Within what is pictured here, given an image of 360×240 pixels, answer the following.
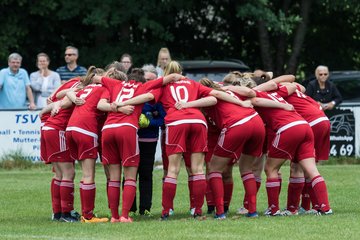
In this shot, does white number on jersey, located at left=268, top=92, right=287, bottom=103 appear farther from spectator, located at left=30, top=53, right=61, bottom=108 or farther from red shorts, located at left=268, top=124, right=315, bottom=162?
spectator, located at left=30, top=53, right=61, bottom=108

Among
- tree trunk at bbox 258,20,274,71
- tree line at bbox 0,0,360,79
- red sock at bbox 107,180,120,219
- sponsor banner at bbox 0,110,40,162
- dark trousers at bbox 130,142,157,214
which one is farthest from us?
tree trunk at bbox 258,20,274,71

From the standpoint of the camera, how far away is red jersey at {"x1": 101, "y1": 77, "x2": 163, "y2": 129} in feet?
46.1

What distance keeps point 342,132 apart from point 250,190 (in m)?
8.58

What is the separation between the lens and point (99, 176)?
67.3 feet

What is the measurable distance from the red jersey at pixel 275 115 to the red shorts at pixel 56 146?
7.77ft

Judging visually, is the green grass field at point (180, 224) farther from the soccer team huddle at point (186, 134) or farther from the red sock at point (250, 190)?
the soccer team huddle at point (186, 134)

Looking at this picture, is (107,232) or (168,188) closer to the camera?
(107,232)

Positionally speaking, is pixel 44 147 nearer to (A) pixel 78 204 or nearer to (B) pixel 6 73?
(A) pixel 78 204

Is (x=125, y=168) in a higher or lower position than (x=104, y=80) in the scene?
lower

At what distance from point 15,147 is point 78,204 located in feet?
18.5

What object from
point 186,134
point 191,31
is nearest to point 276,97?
point 186,134

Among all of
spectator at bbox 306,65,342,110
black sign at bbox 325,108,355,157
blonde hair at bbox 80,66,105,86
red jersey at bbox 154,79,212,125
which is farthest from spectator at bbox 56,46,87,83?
red jersey at bbox 154,79,212,125

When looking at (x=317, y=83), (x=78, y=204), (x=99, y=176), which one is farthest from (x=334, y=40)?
(x=78, y=204)

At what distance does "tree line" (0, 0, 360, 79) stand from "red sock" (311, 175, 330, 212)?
1564 cm
